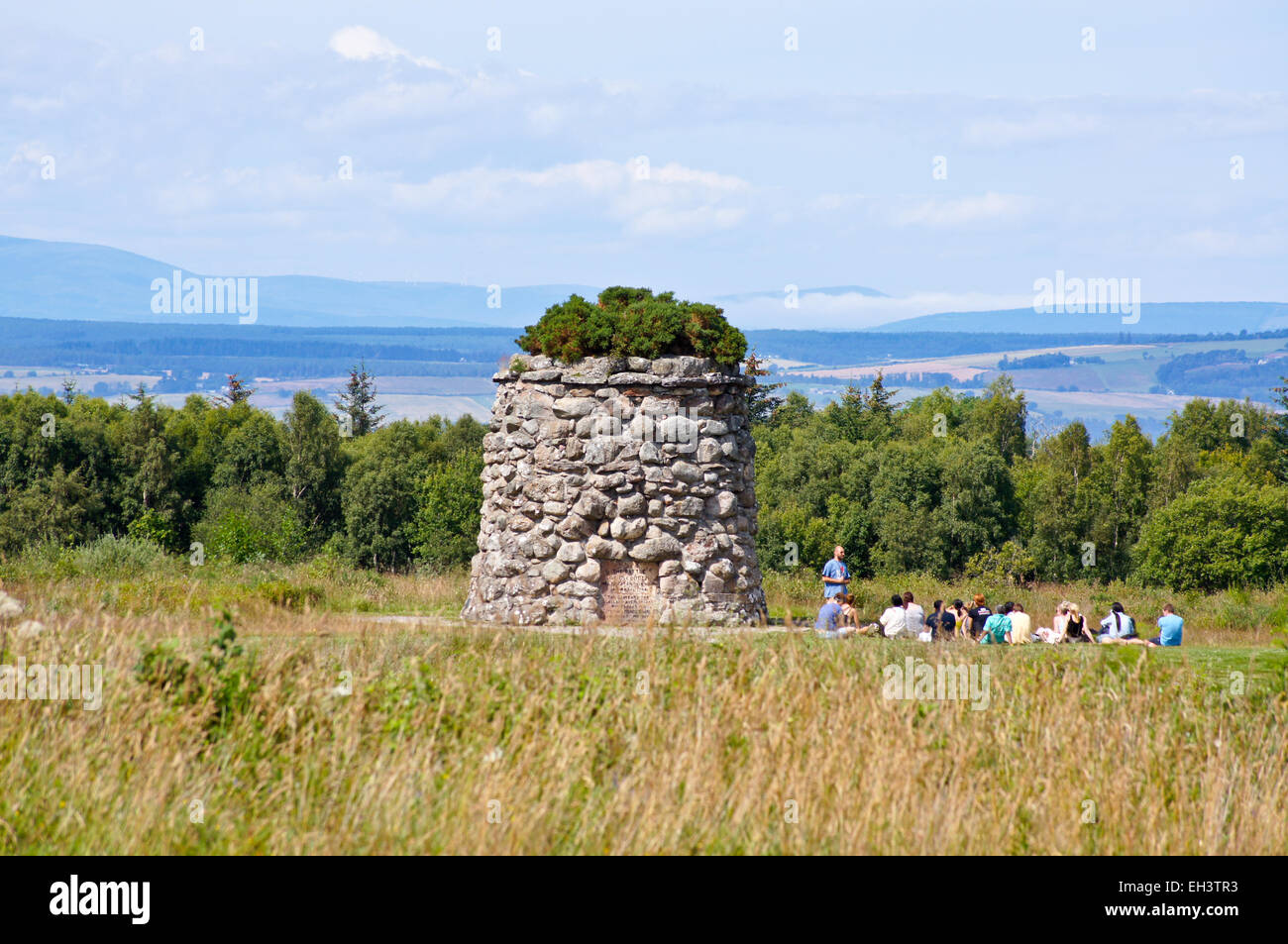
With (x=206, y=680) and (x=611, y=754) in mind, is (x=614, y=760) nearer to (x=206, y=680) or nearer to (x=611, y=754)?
(x=611, y=754)

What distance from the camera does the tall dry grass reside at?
6145 millimetres

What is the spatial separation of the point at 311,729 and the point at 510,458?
9.75 metres

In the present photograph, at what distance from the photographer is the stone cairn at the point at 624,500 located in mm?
15859

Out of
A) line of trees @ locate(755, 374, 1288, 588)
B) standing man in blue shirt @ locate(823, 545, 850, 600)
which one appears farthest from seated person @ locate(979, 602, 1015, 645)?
line of trees @ locate(755, 374, 1288, 588)

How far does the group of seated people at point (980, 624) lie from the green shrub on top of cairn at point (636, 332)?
12.0 ft

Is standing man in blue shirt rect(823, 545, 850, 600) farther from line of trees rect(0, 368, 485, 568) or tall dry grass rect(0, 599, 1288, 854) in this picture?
line of trees rect(0, 368, 485, 568)

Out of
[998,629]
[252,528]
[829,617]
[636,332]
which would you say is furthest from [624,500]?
[252,528]

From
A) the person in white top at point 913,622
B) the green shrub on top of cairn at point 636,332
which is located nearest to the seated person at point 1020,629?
the person in white top at point 913,622

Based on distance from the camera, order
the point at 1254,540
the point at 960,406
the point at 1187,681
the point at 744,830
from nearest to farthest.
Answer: the point at 744,830 → the point at 1187,681 → the point at 1254,540 → the point at 960,406

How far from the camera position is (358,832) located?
6.04 meters

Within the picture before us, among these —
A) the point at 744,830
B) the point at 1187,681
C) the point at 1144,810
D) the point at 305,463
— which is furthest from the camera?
the point at 305,463

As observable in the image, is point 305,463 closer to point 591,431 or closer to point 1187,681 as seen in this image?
point 591,431

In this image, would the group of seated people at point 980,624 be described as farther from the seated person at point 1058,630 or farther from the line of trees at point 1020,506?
the line of trees at point 1020,506
